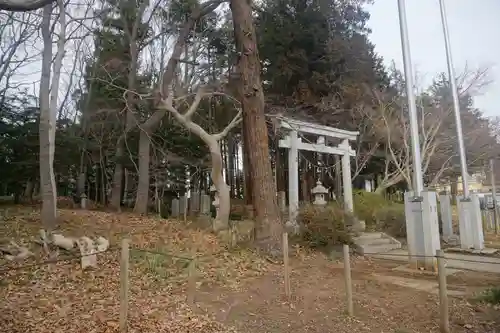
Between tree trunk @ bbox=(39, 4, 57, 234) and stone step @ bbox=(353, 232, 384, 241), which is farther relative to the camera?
stone step @ bbox=(353, 232, 384, 241)

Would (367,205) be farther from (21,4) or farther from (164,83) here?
(21,4)

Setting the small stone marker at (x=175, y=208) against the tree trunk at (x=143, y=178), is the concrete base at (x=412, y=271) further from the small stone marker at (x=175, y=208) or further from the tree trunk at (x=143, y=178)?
the small stone marker at (x=175, y=208)

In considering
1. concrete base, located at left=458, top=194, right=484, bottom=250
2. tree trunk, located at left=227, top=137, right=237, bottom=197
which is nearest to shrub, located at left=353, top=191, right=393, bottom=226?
concrete base, located at left=458, top=194, right=484, bottom=250

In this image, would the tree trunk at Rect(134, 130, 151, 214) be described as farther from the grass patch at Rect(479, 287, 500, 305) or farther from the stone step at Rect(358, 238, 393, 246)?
the grass patch at Rect(479, 287, 500, 305)

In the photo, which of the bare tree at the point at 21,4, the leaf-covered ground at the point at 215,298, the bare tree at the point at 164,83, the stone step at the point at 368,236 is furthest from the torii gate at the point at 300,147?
the bare tree at the point at 21,4

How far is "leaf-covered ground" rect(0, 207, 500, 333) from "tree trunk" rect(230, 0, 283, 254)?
2.52 feet

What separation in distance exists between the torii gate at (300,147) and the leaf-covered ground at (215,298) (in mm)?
4008

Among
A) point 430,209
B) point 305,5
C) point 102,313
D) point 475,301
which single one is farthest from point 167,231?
point 305,5

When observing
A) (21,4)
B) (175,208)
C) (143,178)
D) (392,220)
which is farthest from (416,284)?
(175,208)

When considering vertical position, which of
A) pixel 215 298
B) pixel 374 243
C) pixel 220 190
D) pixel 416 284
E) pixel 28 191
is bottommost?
pixel 416 284

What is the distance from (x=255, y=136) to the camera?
377 inches

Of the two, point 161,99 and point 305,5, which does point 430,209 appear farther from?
point 305,5

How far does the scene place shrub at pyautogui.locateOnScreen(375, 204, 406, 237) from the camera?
47.8 ft

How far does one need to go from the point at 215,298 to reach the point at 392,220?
1072 cm
